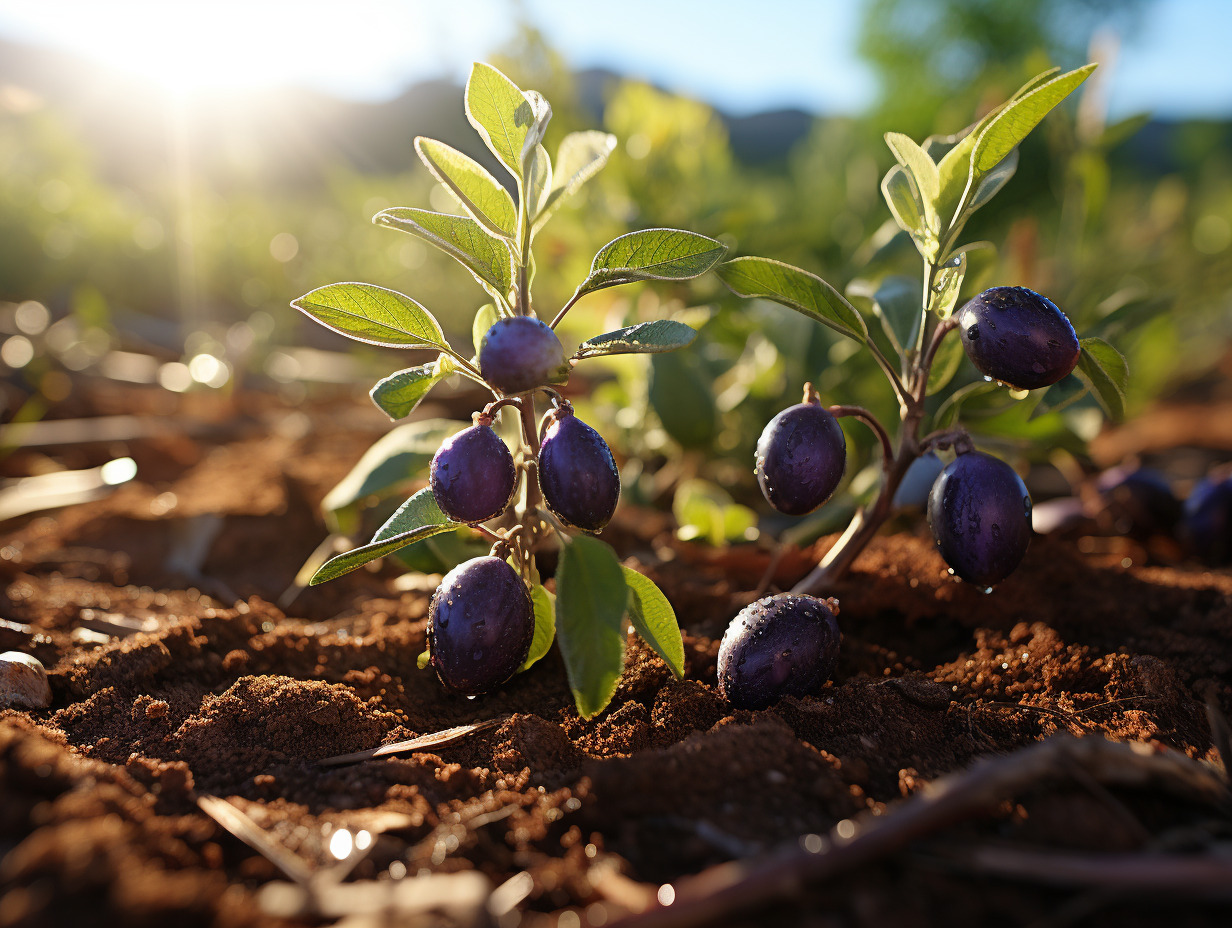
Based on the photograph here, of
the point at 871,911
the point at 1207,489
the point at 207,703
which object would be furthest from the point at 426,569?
the point at 1207,489

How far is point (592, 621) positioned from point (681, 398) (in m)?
0.85

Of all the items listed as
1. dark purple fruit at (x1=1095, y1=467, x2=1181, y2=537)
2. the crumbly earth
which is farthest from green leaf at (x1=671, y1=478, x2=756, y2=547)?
dark purple fruit at (x1=1095, y1=467, x2=1181, y2=537)

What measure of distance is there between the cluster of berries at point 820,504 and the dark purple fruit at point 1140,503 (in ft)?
2.97

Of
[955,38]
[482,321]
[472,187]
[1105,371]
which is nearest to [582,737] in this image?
[482,321]

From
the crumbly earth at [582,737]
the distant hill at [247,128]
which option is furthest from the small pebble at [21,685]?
the distant hill at [247,128]

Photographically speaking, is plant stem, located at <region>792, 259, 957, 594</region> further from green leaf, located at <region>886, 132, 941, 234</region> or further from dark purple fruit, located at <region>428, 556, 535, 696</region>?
dark purple fruit, located at <region>428, 556, 535, 696</region>

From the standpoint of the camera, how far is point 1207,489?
151 cm

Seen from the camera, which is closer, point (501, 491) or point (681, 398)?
point (501, 491)

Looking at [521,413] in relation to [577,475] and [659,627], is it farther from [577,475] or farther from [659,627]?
[659,627]

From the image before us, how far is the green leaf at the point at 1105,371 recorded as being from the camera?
3.02 ft

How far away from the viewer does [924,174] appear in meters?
0.95

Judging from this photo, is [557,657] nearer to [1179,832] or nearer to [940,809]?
[940,809]

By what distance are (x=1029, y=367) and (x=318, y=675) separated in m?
0.90

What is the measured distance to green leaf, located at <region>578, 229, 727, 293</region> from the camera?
2.89ft
